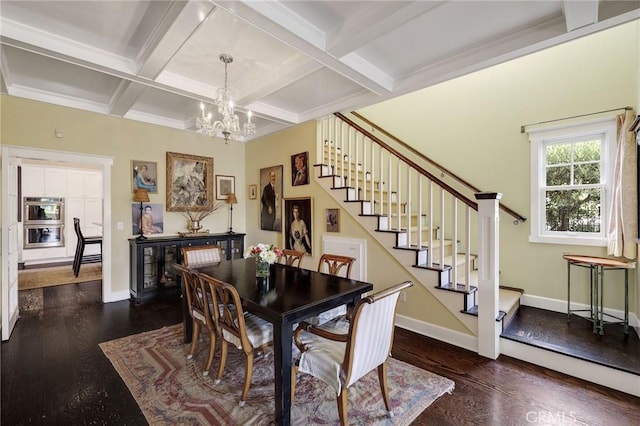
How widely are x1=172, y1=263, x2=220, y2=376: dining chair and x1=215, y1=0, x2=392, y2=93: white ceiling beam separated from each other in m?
1.91

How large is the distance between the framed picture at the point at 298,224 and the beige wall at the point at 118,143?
155cm

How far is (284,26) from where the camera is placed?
2195mm

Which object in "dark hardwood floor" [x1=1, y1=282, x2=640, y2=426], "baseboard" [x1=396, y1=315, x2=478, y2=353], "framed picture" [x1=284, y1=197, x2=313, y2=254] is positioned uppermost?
"framed picture" [x1=284, y1=197, x2=313, y2=254]

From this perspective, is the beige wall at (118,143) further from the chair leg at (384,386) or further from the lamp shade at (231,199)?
the chair leg at (384,386)

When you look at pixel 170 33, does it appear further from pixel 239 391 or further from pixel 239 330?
pixel 239 391

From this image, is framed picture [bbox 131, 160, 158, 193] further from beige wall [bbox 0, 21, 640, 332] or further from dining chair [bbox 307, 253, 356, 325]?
dining chair [bbox 307, 253, 356, 325]

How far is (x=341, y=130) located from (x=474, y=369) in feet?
10.8

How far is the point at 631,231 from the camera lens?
2836mm

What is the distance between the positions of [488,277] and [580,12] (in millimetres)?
2130

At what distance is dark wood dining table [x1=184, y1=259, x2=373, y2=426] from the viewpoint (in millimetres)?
1763

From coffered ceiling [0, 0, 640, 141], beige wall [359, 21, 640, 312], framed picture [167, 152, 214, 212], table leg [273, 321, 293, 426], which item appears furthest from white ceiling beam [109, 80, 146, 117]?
beige wall [359, 21, 640, 312]

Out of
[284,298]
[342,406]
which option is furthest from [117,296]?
[342,406]

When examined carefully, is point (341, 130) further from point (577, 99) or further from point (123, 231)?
point (123, 231)

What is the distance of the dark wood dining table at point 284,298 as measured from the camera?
5.78 ft
